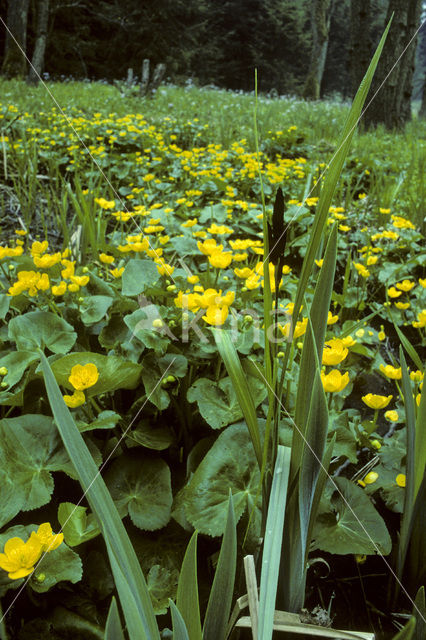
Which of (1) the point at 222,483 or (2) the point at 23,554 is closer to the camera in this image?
(2) the point at 23,554

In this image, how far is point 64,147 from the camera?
3320 millimetres

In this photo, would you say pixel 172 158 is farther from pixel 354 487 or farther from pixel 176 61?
pixel 176 61

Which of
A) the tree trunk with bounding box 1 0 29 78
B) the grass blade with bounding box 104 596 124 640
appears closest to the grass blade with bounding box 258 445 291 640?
the grass blade with bounding box 104 596 124 640

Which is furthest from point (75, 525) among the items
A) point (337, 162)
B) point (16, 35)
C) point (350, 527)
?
point (16, 35)

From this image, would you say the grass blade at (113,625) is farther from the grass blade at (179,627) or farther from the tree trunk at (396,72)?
the tree trunk at (396,72)

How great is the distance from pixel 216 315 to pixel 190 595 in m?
0.46

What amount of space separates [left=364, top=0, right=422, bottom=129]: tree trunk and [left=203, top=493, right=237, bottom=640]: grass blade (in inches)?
222

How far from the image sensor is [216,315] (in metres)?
0.85

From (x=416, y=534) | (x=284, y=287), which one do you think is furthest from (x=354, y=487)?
(x=284, y=287)

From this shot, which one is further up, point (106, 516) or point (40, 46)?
point (40, 46)

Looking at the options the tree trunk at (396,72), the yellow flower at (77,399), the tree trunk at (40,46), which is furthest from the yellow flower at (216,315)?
the tree trunk at (40,46)

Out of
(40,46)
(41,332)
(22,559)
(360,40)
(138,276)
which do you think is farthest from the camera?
(40,46)

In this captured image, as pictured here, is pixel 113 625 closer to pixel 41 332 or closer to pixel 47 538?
pixel 47 538

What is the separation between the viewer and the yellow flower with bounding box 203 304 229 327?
821mm
